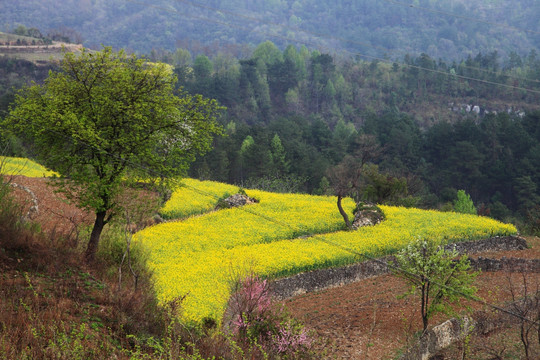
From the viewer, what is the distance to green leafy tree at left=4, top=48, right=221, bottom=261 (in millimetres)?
19234

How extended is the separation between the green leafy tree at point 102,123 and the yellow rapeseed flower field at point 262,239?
3.28 metres

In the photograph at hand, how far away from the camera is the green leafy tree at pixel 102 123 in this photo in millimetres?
19234

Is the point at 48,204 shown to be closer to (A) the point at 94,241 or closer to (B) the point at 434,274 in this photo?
(A) the point at 94,241

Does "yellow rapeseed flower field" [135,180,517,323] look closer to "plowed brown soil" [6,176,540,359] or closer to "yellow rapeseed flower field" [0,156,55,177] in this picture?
"plowed brown soil" [6,176,540,359]

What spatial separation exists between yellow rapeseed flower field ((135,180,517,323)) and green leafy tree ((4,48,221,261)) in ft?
10.7

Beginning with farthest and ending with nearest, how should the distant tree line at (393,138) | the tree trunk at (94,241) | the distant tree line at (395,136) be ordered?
the distant tree line at (395,136), the distant tree line at (393,138), the tree trunk at (94,241)

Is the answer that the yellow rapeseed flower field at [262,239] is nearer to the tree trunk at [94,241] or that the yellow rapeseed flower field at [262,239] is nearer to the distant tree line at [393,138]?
the tree trunk at [94,241]

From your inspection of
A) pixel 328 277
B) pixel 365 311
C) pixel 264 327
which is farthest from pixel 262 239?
pixel 264 327

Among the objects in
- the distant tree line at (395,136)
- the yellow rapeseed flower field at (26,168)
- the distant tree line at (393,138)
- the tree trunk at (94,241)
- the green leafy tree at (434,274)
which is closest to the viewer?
the tree trunk at (94,241)

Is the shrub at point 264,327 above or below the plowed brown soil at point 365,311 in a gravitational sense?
above

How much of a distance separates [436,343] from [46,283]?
13.7 meters

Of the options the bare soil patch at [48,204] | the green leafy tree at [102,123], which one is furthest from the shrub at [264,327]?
the bare soil patch at [48,204]

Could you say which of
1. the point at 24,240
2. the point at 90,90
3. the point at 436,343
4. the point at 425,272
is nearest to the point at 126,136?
the point at 90,90

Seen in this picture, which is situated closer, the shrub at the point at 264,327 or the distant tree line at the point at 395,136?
the shrub at the point at 264,327
